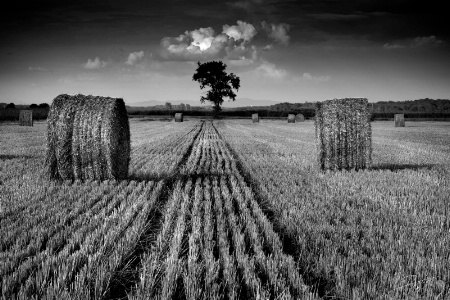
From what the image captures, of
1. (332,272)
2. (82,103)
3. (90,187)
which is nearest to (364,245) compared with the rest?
(332,272)

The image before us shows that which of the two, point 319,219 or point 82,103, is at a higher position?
point 82,103

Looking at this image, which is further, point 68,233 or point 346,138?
point 346,138

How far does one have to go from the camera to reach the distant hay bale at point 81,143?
Answer: 7816mm

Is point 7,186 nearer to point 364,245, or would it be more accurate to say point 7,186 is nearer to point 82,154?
point 82,154

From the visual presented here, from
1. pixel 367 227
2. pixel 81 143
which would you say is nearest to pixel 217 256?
pixel 367 227

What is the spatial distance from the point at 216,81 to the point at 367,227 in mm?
69654

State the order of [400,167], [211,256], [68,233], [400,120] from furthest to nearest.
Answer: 1. [400,120]
2. [400,167]
3. [68,233]
4. [211,256]

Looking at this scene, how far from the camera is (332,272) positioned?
11.5 ft

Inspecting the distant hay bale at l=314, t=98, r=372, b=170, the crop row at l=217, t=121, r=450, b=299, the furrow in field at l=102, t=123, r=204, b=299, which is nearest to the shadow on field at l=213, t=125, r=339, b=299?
the crop row at l=217, t=121, r=450, b=299

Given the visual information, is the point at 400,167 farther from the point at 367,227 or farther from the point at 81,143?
the point at 81,143

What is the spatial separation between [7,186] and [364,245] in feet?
21.6

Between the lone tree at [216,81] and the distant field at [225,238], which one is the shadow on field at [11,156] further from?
the lone tree at [216,81]

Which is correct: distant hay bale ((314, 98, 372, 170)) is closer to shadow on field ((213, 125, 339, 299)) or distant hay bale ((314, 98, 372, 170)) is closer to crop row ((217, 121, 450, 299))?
crop row ((217, 121, 450, 299))

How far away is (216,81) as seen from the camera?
72.7 meters
